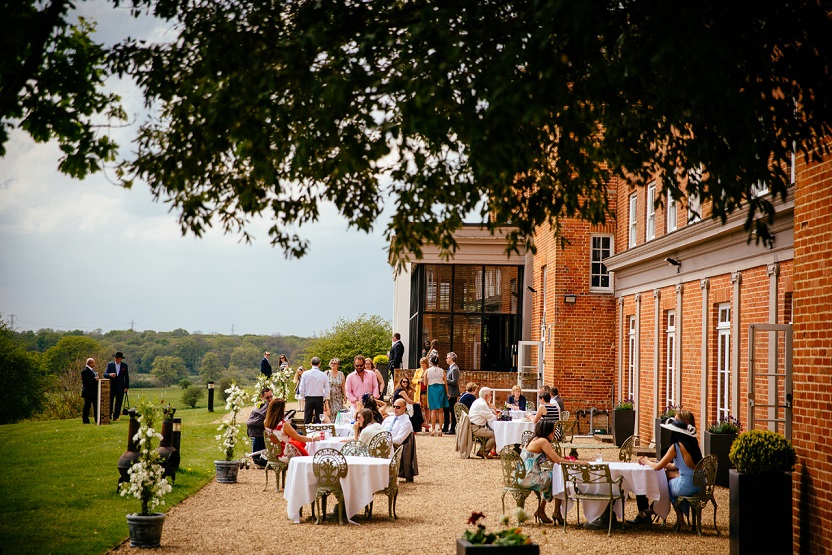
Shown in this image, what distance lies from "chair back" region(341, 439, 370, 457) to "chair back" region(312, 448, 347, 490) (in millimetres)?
1011

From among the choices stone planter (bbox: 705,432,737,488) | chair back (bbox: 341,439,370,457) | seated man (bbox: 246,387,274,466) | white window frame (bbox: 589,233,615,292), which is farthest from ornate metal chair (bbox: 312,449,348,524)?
white window frame (bbox: 589,233,615,292)

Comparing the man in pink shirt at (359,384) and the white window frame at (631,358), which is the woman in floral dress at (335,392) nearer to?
the man in pink shirt at (359,384)

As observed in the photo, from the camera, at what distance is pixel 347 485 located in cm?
1274

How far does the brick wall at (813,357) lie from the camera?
970 centimetres

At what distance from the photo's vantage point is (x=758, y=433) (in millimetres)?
10375

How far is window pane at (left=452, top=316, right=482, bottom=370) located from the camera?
36.6m

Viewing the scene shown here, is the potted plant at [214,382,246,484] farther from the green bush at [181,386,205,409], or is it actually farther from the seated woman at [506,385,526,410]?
the green bush at [181,386,205,409]

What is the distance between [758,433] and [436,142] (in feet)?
18.1

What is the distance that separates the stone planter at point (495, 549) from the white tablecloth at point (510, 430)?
1355 cm

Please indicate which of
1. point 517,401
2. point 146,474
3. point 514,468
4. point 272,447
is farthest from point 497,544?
point 517,401

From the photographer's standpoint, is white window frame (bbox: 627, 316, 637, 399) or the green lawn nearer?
the green lawn

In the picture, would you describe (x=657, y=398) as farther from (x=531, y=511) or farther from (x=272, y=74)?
(x=272, y=74)

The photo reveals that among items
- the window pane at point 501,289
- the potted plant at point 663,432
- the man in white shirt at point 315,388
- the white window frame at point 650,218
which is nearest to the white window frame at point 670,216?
the white window frame at point 650,218

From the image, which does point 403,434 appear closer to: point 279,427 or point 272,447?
point 279,427
